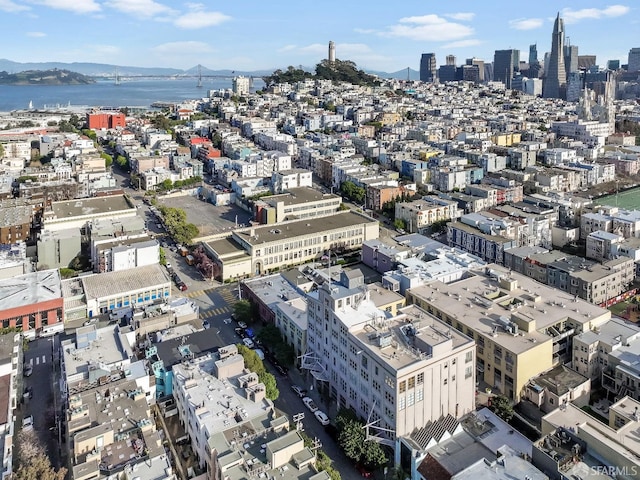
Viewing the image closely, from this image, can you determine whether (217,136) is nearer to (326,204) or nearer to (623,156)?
(326,204)

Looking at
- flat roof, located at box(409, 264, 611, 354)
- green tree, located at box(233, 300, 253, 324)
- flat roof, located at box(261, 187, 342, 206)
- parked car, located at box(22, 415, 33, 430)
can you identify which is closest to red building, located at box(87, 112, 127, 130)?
flat roof, located at box(261, 187, 342, 206)

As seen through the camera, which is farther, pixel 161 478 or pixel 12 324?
pixel 12 324

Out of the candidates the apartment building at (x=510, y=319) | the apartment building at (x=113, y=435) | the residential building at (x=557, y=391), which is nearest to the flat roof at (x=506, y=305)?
the apartment building at (x=510, y=319)

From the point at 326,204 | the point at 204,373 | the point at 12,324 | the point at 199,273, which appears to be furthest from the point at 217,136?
the point at 204,373

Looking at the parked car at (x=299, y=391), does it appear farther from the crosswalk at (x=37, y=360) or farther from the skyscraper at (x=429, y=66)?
the skyscraper at (x=429, y=66)

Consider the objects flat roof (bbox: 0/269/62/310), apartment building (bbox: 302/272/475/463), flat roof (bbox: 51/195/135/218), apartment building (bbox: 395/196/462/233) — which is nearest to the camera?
apartment building (bbox: 302/272/475/463)

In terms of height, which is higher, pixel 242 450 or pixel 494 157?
pixel 494 157

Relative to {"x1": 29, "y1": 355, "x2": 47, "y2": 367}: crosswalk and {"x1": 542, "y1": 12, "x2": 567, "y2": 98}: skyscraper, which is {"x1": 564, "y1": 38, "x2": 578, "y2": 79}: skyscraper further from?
{"x1": 29, "y1": 355, "x2": 47, "y2": 367}: crosswalk
